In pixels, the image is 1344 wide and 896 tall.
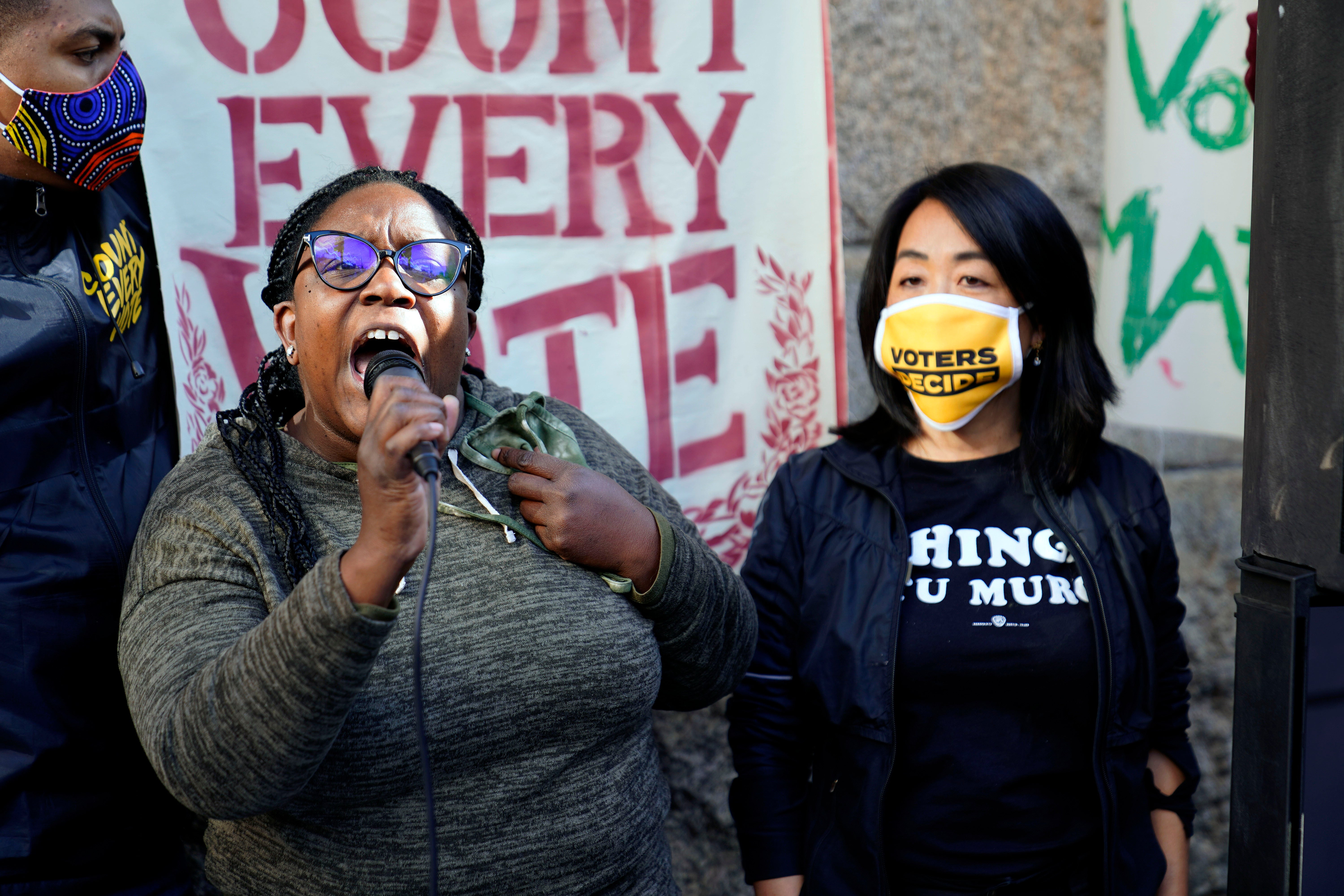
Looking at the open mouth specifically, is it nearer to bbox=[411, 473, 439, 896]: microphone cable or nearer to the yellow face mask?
bbox=[411, 473, 439, 896]: microphone cable

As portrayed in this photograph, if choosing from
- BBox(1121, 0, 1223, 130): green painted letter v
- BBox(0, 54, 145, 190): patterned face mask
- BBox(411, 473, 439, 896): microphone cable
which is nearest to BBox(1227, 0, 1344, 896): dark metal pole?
BBox(411, 473, 439, 896): microphone cable

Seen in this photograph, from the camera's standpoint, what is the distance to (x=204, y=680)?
1457mm

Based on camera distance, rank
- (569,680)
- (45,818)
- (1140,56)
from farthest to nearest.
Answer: (1140,56)
(45,818)
(569,680)

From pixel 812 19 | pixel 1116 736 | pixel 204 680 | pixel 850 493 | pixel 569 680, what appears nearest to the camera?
pixel 204 680

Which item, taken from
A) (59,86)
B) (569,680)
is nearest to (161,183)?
(59,86)

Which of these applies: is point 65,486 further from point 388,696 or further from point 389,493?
point 389,493

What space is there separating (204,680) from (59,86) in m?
1.18

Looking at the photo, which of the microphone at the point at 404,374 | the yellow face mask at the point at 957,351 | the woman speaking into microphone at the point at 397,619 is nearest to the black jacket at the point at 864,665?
the yellow face mask at the point at 957,351

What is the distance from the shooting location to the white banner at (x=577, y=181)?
2.58 meters

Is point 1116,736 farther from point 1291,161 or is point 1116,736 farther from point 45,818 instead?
point 45,818

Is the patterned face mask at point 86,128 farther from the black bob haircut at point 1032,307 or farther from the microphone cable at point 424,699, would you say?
the black bob haircut at point 1032,307

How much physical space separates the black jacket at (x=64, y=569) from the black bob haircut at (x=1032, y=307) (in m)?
1.55

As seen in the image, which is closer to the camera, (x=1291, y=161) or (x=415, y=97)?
(x=1291, y=161)

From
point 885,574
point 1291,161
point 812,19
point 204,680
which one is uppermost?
point 812,19
